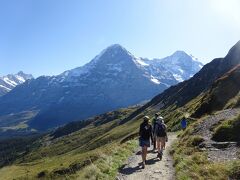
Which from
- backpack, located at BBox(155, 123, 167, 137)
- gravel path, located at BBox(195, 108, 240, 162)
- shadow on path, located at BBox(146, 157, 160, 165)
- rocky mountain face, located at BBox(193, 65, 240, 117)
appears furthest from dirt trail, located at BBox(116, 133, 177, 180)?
rocky mountain face, located at BBox(193, 65, 240, 117)

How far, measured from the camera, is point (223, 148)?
25781mm

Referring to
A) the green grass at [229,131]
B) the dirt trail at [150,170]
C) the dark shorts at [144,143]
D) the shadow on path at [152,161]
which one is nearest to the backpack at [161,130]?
the dirt trail at [150,170]

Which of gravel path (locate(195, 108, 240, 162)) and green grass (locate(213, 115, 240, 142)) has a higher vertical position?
green grass (locate(213, 115, 240, 142))

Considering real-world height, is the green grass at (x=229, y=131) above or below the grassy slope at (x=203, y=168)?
above

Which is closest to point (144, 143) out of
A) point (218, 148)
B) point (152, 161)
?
point (152, 161)

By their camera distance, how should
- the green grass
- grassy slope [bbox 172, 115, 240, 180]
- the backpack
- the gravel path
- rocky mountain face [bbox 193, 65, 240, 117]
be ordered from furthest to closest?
rocky mountain face [bbox 193, 65, 240, 117], the backpack, the green grass, the gravel path, grassy slope [bbox 172, 115, 240, 180]

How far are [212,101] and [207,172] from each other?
4884cm

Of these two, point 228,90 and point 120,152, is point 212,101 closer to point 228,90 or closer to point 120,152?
point 228,90

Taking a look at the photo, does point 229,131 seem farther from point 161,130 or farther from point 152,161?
point 152,161

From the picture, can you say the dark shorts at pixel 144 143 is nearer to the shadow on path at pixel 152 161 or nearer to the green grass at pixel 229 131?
the shadow on path at pixel 152 161

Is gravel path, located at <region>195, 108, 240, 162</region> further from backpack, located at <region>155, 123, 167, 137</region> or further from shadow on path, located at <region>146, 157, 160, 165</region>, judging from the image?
shadow on path, located at <region>146, 157, 160, 165</region>

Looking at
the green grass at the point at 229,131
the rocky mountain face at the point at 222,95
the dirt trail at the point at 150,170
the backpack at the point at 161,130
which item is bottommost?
the dirt trail at the point at 150,170

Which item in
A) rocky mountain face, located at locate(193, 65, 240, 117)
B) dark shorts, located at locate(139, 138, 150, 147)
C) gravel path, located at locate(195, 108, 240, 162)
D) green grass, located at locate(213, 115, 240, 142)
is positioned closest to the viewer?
gravel path, located at locate(195, 108, 240, 162)

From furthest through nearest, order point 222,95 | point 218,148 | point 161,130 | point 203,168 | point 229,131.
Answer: point 222,95 → point 161,130 → point 229,131 → point 218,148 → point 203,168
